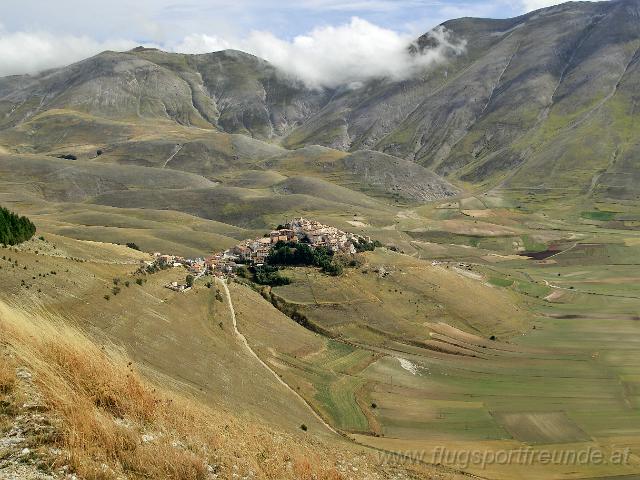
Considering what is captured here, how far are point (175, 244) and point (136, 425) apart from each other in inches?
4460

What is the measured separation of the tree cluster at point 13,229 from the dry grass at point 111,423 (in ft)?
141

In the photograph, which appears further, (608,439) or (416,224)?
(416,224)

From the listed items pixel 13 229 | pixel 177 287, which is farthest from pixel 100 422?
pixel 177 287

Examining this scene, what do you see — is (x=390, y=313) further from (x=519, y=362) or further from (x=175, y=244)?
(x=175, y=244)

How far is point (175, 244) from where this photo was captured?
124 metres

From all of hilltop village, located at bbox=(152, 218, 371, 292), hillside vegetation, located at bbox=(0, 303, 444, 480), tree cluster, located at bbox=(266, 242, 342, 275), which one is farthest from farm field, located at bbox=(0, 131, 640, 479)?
hillside vegetation, located at bbox=(0, 303, 444, 480)

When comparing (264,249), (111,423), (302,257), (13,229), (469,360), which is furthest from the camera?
(264,249)

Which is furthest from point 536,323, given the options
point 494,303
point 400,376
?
point 400,376

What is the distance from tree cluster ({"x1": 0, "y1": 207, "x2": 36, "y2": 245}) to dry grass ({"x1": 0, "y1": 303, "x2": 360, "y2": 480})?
1695 inches

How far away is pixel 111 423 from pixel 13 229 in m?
52.8

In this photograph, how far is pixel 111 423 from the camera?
1303 cm

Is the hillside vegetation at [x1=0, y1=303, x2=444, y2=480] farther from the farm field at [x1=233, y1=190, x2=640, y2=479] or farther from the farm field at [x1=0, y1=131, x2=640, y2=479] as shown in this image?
the farm field at [x1=233, y1=190, x2=640, y2=479]

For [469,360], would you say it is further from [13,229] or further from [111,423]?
[111,423]

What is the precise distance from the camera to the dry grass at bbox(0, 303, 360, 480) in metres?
12.3
